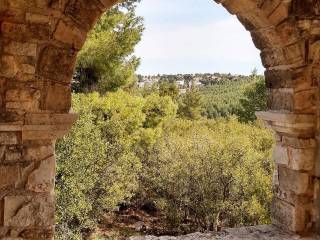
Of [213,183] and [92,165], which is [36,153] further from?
[213,183]

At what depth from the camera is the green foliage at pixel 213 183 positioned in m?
9.02

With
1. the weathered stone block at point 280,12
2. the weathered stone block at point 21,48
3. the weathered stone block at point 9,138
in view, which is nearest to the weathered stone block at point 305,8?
the weathered stone block at point 280,12

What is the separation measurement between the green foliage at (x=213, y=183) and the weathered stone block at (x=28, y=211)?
636cm

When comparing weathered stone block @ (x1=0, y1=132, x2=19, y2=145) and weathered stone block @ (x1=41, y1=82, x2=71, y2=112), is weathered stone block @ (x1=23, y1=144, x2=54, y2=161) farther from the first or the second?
weathered stone block @ (x1=41, y1=82, x2=71, y2=112)

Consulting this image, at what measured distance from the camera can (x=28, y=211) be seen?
2779mm

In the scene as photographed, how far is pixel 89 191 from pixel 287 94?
18.6 ft

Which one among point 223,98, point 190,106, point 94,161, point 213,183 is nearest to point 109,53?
point 94,161

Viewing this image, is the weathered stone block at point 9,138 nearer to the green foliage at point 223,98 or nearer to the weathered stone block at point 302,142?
the weathered stone block at point 302,142

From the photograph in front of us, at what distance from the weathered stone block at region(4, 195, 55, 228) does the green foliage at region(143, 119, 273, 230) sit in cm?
636

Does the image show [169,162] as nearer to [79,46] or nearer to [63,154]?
[63,154]

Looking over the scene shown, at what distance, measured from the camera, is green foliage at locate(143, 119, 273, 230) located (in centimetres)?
902

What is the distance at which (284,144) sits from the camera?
367 centimetres

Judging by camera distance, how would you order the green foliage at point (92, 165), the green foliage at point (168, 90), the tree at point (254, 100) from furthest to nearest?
the green foliage at point (168, 90) < the tree at point (254, 100) < the green foliage at point (92, 165)

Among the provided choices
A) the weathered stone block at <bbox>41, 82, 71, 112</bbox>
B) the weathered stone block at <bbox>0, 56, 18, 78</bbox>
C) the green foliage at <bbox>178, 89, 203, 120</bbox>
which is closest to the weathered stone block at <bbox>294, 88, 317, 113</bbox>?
the weathered stone block at <bbox>41, 82, 71, 112</bbox>
